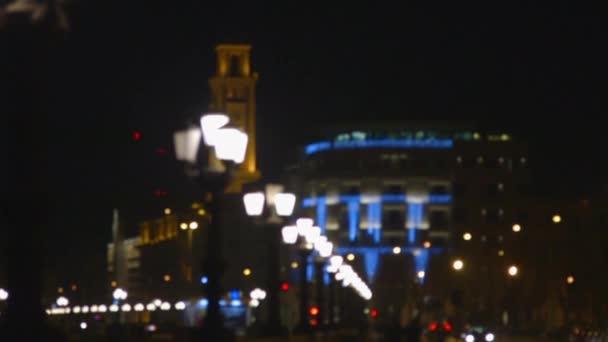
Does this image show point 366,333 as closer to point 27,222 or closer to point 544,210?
point 27,222

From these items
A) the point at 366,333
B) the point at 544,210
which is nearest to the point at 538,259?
the point at 544,210

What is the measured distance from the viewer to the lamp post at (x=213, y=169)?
25.4 metres

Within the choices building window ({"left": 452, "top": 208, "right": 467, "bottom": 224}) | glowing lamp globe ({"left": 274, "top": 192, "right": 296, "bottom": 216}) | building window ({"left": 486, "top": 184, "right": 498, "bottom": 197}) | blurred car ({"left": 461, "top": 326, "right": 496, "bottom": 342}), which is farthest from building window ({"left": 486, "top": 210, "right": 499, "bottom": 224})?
glowing lamp globe ({"left": 274, "top": 192, "right": 296, "bottom": 216})

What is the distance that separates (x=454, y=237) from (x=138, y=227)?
39406 millimetres

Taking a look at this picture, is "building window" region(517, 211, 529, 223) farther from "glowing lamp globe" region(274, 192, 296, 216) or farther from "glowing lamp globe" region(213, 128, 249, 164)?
"glowing lamp globe" region(213, 128, 249, 164)

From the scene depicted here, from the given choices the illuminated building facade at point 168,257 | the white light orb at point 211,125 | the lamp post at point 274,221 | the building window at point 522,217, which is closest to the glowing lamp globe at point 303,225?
the lamp post at point 274,221

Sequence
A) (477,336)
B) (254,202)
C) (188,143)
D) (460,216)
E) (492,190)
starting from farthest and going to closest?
Result: (460,216), (492,190), (477,336), (254,202), (188,143)

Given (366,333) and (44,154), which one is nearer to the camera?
(44,154)

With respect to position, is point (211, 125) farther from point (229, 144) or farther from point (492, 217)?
point (492, 217)

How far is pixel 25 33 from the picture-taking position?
21594 mm

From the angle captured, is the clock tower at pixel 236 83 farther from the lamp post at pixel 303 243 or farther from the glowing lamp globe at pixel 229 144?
the glowing lamp globe at pixel 229 144

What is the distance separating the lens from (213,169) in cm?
2578

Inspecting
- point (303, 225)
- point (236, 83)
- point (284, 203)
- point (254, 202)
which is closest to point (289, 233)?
point (303, 225)

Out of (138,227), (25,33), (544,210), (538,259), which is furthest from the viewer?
(138,227)
